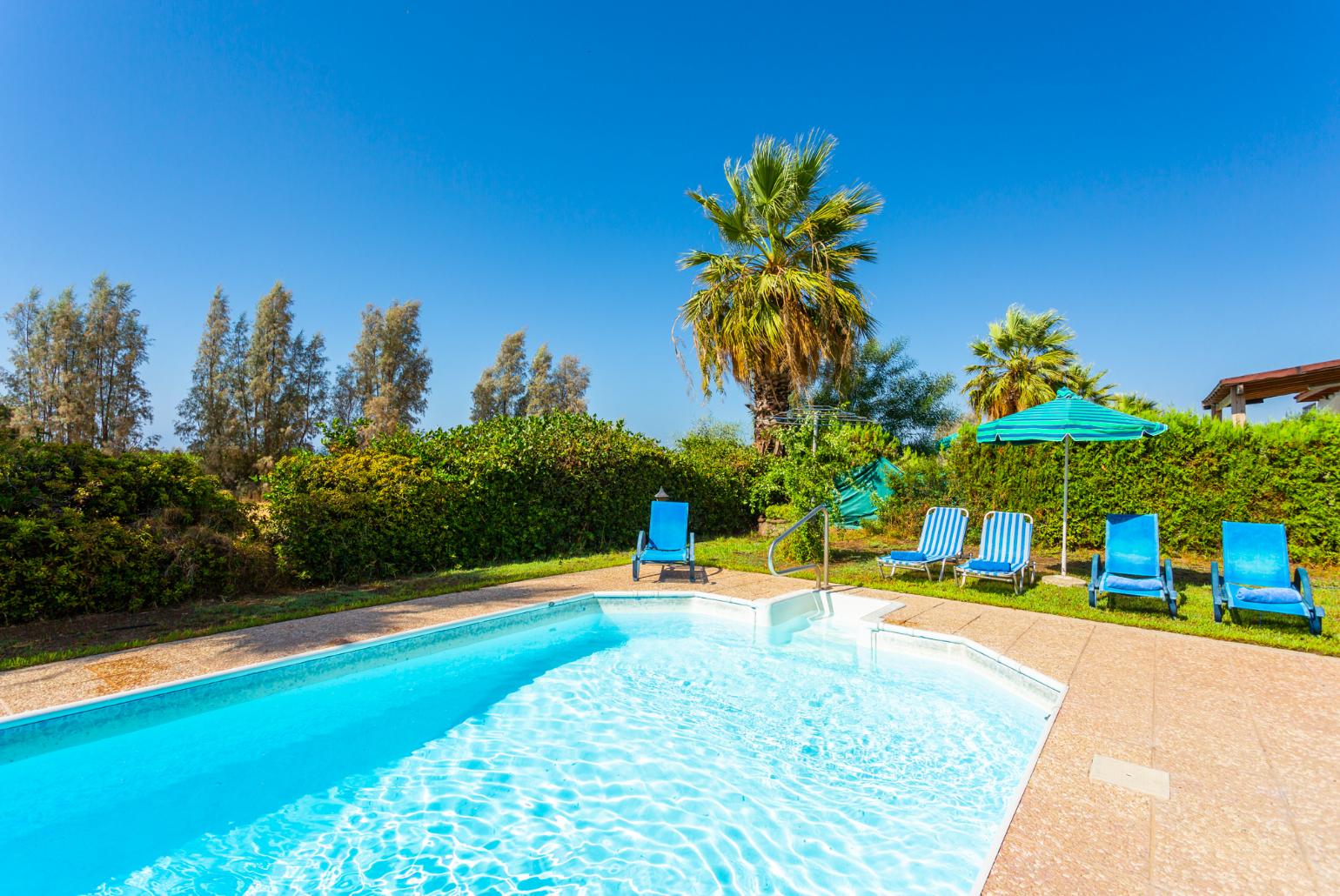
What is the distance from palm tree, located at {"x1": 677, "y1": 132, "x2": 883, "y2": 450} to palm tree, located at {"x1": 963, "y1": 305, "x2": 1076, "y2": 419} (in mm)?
6346

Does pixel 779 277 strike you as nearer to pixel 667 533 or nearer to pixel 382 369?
pixel 667 533

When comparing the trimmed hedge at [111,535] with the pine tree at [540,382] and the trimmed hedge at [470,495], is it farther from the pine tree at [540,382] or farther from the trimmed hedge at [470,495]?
the pine tree at [540,382]

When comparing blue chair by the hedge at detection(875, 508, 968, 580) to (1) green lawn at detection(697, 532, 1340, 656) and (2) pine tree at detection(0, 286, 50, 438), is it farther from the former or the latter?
(2) pine tree at detection(0, 286, 50, 438)

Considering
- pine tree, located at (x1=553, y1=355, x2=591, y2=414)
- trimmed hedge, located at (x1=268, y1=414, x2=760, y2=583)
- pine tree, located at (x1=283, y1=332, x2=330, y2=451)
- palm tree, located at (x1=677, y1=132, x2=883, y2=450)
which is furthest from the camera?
pine tree, located at (x1=553, y1=355, x2=591, y2=414)

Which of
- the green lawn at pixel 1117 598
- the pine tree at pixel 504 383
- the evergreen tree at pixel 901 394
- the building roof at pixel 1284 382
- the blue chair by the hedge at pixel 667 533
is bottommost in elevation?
the green lawn at pixel 1117 598

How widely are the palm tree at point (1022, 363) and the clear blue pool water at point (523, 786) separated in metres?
14.7

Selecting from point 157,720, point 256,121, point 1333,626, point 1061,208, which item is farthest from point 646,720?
point 1061,208

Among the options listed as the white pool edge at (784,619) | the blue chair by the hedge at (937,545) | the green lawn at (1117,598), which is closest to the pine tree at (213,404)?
the green lawn at (1117,598)

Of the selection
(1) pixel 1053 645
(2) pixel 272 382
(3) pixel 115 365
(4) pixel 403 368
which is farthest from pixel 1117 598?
(3) pixel 115 365

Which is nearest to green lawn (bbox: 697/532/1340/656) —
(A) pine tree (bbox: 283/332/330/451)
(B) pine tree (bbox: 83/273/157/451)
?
(A) pine tree (bbox: 283/332/330/451)

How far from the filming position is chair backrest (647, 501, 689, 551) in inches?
346

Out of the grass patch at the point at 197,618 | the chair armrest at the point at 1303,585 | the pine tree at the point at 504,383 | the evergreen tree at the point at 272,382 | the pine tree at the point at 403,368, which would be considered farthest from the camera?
the pine tree at the point at 504,383

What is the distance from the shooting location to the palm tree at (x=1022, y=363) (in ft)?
57.4

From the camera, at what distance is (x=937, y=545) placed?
8.55 meters
